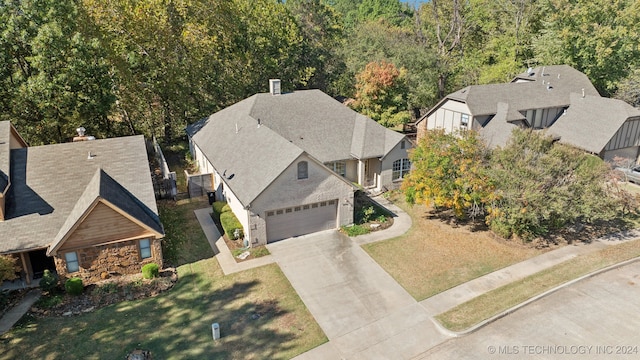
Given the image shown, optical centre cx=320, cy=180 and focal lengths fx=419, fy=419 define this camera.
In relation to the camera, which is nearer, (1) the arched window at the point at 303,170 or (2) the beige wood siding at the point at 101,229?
(2) the beige wood siding at the point at 101,229

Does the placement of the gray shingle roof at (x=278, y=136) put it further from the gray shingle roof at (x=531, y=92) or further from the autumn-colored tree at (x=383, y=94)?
the gray shingle roof at (x=531, y=92)

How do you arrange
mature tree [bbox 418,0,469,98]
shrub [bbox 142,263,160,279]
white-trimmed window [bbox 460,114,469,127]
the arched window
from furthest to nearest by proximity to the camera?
mature tree [bbox 418,0,469,98] < white-trimmed window [bbox 460,114,469,127] < the arched window < shrub [bbox 142,263,160,279]

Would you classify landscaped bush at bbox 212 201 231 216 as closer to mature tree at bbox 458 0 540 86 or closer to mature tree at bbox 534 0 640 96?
mature tree at bbox 458 0 540 86

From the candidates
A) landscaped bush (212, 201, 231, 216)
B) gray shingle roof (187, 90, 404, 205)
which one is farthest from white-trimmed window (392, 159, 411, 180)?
landscaped bush (212, 201, 231, 216)

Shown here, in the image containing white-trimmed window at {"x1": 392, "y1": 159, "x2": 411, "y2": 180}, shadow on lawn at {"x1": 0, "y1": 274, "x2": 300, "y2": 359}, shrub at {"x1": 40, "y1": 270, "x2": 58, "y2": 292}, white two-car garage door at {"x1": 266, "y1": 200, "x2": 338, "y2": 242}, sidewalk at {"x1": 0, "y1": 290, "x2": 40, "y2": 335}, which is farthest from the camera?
white-trimmed window at {"x1": 392, "y1": 159, "x2": 411, "y2": 180}

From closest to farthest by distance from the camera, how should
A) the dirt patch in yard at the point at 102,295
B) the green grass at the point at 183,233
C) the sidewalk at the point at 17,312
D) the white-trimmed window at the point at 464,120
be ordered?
the sidewalk at the point at 17,312
the dirt patch in yard at the point at 102,295
the green grass at the point at 183,233
the white-trimmed window at the point at 464,120

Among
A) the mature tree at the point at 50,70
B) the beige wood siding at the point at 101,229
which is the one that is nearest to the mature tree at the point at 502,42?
the mature tree at the point at 50,70
